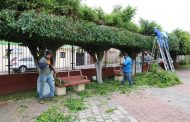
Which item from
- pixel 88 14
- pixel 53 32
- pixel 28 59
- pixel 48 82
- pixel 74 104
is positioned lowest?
pixel 74 104

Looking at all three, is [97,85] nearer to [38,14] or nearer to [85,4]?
[85,4]

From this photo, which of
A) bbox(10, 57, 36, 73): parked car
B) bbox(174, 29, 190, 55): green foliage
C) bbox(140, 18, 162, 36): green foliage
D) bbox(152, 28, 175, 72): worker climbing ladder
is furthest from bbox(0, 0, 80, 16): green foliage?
bbox(174, 29, 190, 55): green foliage

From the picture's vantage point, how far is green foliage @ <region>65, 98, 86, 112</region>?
918 cm

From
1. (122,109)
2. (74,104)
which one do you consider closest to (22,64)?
(74,104)

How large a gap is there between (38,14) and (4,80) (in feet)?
11.7

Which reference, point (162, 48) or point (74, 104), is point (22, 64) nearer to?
point (74, 104)

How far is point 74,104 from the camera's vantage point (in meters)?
9.63

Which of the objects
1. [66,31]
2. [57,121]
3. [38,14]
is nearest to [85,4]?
[66,31]

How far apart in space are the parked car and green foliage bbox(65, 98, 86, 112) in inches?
136

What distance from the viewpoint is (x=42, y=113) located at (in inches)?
329

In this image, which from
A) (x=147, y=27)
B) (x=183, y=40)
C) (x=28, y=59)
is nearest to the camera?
(x=28, y=59)

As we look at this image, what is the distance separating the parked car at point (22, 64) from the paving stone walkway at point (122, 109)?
271 centimetres

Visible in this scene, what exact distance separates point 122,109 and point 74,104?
1.58m

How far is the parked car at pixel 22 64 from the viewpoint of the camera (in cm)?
1277
